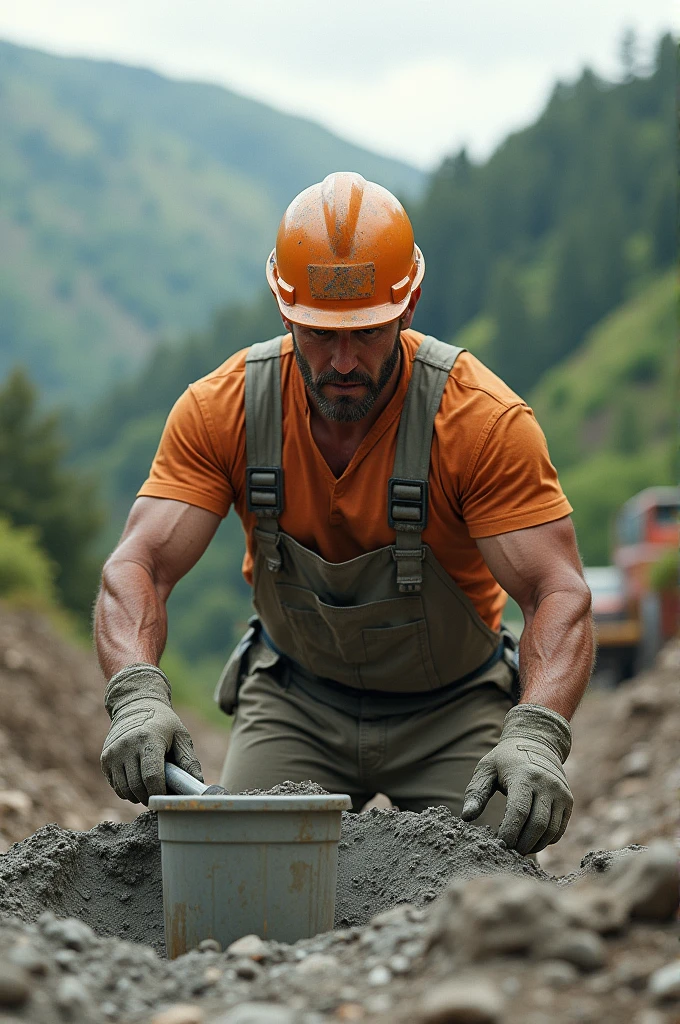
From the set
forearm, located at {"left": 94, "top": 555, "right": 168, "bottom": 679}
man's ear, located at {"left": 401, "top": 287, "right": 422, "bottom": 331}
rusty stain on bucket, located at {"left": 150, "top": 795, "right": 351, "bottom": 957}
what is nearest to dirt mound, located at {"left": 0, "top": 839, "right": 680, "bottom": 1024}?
rusty stain on bucket, located at {"left": 150, "top": 795, "right": 351, "bottom": 957}

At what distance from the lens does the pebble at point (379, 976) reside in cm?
226

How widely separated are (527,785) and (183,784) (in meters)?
0.87

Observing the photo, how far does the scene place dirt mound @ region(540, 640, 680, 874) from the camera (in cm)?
702

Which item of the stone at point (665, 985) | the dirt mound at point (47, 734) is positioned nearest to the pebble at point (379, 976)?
the stone at point (665, 985)

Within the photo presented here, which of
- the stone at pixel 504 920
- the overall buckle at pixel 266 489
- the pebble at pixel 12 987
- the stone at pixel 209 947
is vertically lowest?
the stone at pixel 209 947

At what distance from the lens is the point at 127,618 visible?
12.5 ft

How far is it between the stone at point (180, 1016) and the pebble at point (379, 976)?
30 centimetres

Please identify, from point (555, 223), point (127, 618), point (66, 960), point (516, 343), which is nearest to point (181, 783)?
point (127, 618)

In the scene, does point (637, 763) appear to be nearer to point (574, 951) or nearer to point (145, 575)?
point (145, 575)

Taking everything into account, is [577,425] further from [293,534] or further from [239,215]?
[239,215]

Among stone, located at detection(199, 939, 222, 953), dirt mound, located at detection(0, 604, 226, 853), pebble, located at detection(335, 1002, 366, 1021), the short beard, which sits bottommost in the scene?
dirt mound, located at detection(0, 604, 226, 853)

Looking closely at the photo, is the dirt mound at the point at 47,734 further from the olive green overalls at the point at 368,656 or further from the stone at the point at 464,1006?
the stone at the point at 464,1006

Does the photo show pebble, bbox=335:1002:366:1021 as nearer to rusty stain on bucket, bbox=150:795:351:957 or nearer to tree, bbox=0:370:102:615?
rusty stain on bucket, bbox=150:795:351:957

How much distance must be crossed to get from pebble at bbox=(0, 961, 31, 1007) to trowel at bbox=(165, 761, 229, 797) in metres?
1.13
